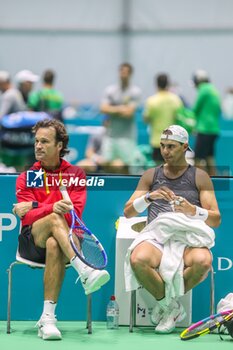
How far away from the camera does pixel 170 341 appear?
274 inches

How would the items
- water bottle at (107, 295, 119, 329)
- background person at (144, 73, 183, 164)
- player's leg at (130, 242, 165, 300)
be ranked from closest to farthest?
player's leg at (130, 242, 165, 300)
water bottle at (107, 295, 119, 329)
background person at (144, 73, 183, 164)

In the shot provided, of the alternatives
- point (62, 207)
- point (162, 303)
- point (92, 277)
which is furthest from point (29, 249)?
point (162, 303)

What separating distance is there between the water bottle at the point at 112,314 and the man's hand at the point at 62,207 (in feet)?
2.67

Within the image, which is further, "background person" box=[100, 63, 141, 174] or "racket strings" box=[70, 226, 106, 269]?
"background person" box=[100, 63, 141, 174]

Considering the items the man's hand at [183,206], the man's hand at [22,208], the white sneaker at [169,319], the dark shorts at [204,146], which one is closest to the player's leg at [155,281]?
the white sneaker at [169,319]

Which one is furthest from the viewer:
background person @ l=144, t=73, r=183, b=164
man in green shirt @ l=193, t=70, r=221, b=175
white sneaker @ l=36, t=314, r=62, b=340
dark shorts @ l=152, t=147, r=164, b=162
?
man in green shirt @ l=193, t=70, r=221, b=175

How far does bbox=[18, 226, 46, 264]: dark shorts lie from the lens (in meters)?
7.03

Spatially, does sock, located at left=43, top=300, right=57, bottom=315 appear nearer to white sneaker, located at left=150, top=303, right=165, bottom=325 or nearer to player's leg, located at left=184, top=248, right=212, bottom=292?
white sneaker, located at left=150, top=303, right=165, bottom=325

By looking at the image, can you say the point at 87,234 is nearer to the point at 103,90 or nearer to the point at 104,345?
the point at 104,345

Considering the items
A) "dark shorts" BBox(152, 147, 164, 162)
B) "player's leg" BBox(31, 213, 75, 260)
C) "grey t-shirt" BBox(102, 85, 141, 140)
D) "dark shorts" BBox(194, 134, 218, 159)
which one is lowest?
"player's leg" BBox(31, 213, 75, 260)

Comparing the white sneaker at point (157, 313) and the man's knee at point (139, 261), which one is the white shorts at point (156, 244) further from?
the white sneaker at point (157, 313)

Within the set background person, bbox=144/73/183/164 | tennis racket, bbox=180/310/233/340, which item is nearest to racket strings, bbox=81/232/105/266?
tennis racket, bbox=180/310/233/340

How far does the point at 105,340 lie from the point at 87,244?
62cm

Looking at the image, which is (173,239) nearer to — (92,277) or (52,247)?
(92,277)
